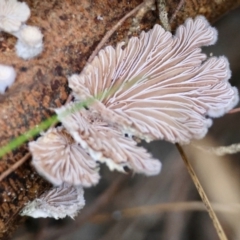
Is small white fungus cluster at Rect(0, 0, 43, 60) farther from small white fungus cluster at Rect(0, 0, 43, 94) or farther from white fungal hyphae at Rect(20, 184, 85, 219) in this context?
white fungal hyphae at Rect(20, 184, 85, 219)

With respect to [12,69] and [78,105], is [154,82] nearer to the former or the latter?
[78,105]

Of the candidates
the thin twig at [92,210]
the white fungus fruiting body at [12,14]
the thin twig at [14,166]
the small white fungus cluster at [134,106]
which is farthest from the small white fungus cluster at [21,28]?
the thin twig at [92,210]

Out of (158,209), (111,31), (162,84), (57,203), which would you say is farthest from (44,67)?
(158,209)

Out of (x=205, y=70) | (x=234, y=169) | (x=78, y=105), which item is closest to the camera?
(x=78, y=105)

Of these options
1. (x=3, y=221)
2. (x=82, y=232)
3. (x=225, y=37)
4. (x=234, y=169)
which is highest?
(x=3, y=221)

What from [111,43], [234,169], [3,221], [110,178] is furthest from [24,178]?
[234,169]

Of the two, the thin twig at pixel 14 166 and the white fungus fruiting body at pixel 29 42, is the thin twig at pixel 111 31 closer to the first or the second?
the white fungus fruiting body at pixel 29 42

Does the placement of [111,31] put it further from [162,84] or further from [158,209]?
[158,209]
